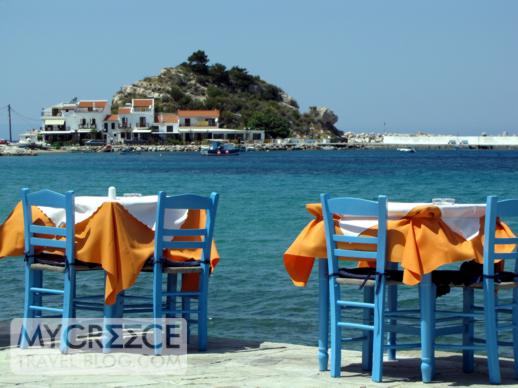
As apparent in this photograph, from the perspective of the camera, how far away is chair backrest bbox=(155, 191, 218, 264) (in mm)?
7230

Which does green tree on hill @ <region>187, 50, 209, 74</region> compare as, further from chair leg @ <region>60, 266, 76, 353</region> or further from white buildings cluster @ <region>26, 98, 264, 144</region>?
chair leg @ <region>60, 266, 76, 353</region>

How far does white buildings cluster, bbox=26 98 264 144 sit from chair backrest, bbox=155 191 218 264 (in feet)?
426

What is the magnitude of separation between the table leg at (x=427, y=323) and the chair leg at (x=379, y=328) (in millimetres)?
241

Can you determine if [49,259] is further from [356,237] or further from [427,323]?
[427,323]

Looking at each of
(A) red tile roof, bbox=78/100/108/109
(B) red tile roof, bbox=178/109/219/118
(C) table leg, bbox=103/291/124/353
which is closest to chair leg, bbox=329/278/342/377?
(C) table leg, bbox=103/291/124/353

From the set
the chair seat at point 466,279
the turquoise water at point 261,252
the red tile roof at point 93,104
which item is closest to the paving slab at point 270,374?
the chair seat at point 466,279

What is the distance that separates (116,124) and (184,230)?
132016 millimetres

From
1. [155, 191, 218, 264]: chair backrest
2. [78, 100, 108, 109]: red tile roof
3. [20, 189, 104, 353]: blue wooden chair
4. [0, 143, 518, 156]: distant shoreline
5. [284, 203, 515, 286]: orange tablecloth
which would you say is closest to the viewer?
[284, 203, 515, 286]: orange tablecloth

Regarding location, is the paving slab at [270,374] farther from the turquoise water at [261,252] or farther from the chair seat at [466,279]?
the turquoise water at [261,252]

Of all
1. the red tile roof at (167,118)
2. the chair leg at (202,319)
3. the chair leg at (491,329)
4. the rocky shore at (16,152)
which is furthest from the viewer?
the red tile roof at (167,118)

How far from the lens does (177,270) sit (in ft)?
24.1

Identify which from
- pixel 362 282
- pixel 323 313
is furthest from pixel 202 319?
pixel 362 282

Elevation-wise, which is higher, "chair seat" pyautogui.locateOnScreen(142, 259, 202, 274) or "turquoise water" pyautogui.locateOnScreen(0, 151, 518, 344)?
"chair seat" pyautogui.locateOnScreen(142, 259, 202, 274)

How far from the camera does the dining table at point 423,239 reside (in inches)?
251
